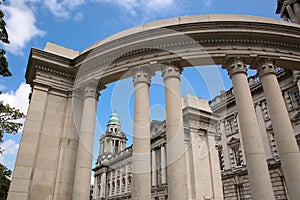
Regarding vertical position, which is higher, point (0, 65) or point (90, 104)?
point (0, 65)

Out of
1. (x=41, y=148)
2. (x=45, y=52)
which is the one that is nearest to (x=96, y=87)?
(x=45, y=52)

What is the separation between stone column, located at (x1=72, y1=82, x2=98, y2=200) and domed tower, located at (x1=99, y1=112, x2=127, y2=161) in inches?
3861

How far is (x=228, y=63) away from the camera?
17125 millimetres

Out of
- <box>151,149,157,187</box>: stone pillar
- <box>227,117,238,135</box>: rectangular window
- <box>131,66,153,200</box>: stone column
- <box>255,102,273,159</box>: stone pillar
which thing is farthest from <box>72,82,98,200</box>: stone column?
<box>151,149,157,187</box>: stone pillar

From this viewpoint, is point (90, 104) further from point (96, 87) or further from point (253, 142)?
point (253, 142)

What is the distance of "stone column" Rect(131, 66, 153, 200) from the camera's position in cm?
1395

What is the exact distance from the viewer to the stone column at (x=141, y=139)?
549 inches

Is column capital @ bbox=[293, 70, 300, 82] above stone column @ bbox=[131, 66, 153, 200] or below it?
above

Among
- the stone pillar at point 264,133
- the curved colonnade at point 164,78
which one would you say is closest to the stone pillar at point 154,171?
the stone pillar at point 264,133

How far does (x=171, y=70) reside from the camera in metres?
16.5

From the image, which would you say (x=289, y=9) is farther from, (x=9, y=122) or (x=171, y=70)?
(x=9, y=122)

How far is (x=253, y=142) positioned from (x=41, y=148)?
13.4 metres

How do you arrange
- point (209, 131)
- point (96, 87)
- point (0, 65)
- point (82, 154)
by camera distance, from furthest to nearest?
point (209, 131)
point (96, 87)
point (0, 65)
point (82, 154)

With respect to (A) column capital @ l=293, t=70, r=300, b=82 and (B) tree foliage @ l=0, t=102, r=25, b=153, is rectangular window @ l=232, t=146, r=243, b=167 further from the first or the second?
(B) tree foliage @ l=0, t=102, r=25, b=153
